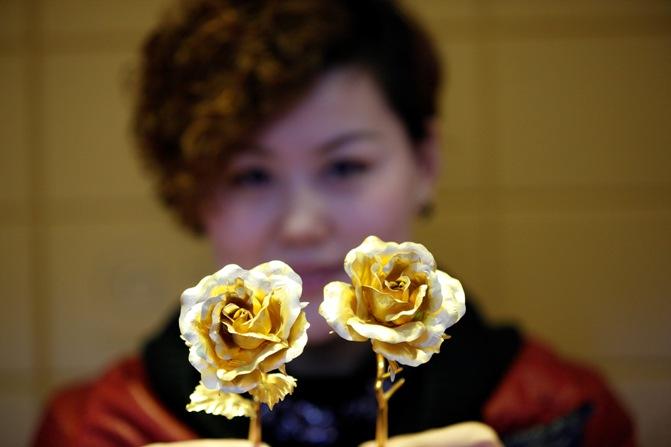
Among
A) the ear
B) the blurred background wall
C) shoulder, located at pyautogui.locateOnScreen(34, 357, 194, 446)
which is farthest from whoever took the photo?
the blurred background wall

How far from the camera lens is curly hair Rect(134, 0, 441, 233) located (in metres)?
0.53

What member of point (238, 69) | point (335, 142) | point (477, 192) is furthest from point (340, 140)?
point (477, 192)

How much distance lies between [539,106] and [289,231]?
51 centimetres

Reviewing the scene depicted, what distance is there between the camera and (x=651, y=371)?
0.84 meters

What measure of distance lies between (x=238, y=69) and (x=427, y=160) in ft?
0.76

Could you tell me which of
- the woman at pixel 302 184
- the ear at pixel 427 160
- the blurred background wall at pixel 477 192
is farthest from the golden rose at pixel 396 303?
the blurred background wall at pixel 477 192

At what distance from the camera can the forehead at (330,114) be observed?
1.75 feet

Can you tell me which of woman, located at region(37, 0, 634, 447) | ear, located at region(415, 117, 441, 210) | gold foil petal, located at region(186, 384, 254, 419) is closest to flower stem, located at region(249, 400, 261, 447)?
gold foil petal, located at region(186, 384, 254, 419)

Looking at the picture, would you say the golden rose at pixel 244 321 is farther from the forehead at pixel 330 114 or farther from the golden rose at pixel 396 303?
the forehead at pixel 330 114

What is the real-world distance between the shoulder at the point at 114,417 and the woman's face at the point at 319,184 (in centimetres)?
16

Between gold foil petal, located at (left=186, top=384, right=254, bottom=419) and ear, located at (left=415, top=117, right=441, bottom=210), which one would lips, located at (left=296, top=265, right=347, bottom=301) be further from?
gold foil petal, located at (left=186, top=384, right=254, bottom=419)

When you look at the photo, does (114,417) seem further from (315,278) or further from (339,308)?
(339,308)

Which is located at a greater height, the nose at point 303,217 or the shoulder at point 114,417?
the nose at point 303,217

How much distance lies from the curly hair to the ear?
0.01 m
